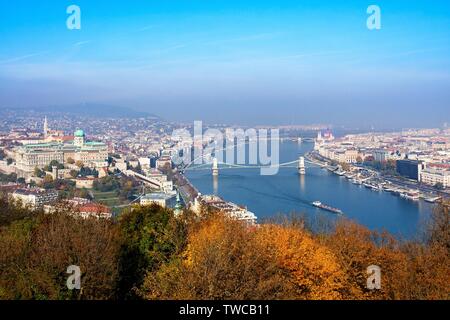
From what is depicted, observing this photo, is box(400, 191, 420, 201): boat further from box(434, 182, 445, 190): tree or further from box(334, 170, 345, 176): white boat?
box(334, 170, 345, 176): white boat

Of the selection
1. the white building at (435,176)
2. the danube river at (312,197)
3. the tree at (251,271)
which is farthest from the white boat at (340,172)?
the tree at (251,271)

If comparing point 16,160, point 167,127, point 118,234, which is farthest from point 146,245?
point 167,127

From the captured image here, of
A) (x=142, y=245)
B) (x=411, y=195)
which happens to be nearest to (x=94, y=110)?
(x=411, y=195)

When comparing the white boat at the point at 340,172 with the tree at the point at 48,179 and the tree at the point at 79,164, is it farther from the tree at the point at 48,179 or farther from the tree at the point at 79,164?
the tree at the point at 48,179

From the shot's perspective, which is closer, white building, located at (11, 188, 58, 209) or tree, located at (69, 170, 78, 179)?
white building, located at (11, 188, 58, 209)

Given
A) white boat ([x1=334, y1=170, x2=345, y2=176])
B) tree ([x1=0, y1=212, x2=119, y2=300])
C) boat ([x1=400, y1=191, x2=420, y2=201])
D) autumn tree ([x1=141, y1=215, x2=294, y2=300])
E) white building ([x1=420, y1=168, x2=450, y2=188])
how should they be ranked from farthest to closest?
1. white boat ([x1=334, y1=170, x2=345, y2=176])
2. white building ([x1=420, y1=168, x2=450, y2=188])
3. boat ([x1=400, y1=191, x2=420, y2=201])
4. tree ([x1=0, y1=212, x2=119, y2=300])
5. autumn tree ([x1=141, y1=215, x2=294, y2=300])

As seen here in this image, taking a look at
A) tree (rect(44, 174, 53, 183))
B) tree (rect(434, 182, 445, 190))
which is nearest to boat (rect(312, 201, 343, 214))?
tree (rect(434, 182, 445, 190))

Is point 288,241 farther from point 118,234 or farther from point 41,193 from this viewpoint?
point 41,193
